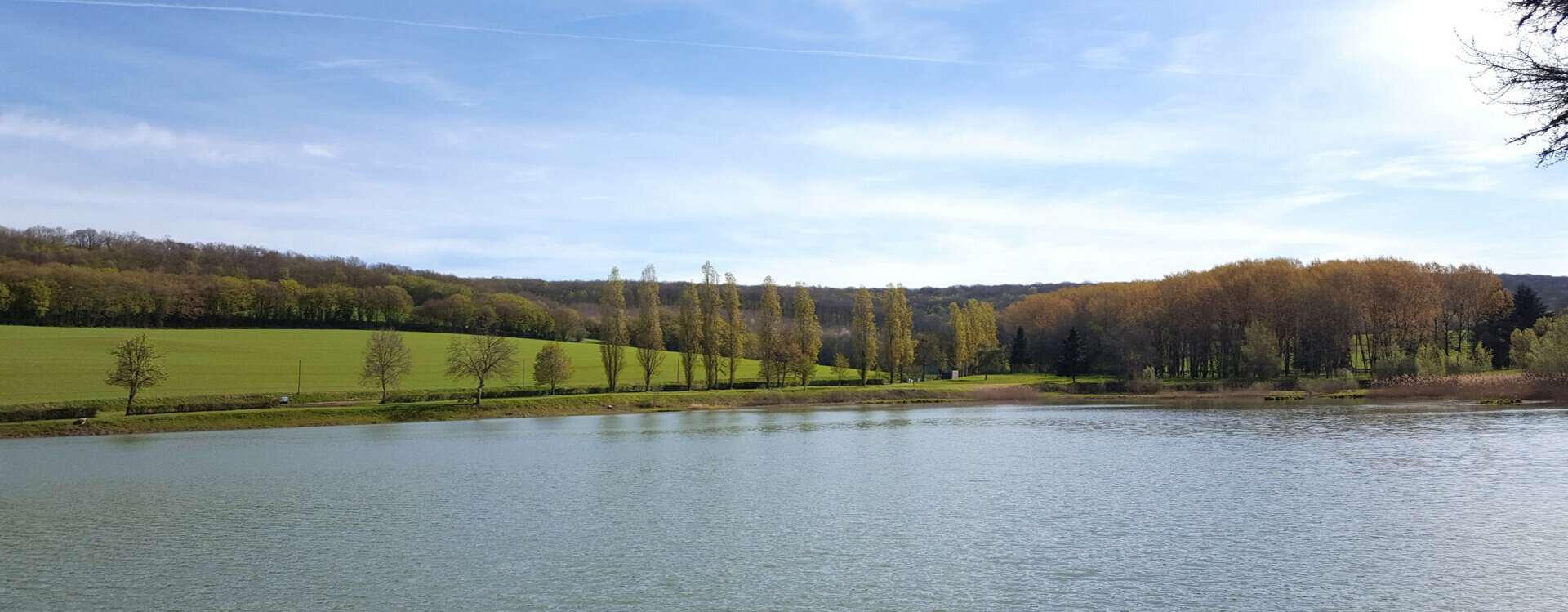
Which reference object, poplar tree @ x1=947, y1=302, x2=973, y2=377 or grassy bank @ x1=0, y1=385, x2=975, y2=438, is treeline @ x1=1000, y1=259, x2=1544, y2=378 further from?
grassy bank @ x1=0, y1=385, x2=975, y2=438

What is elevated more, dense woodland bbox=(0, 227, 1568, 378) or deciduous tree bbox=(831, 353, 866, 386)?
dense woodland bbox=(0, 227, 1568, 378)

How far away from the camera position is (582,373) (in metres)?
80.2

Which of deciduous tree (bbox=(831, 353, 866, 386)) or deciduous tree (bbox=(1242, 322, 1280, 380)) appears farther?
deciduous tree (bbox=(831, 353, 866, 386))

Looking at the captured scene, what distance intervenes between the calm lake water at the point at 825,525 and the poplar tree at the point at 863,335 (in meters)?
49.1

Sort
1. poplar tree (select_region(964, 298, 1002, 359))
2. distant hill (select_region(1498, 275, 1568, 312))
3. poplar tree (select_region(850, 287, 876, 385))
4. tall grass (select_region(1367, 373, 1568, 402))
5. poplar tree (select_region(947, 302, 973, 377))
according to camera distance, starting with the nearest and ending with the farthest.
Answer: tall grass (select_region(1367, 373, 1568, 402)) < poplar tree (select_region(850, 287, 876, 385)) < poplar tree (select_region(947, 302, 973, 377)) < poplar tree (select_region(964, 298, 1002, 359)) < distant hill (select_region(1498, 275, 1568, 312))

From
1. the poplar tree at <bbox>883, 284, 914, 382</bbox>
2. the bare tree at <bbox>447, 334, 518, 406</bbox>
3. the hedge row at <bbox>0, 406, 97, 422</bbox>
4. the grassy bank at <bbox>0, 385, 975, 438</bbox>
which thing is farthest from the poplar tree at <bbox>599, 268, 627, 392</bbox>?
the hedge row at <bbox>0, 406, 97, 422</bbox>

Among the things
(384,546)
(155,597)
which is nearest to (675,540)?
(384,546)

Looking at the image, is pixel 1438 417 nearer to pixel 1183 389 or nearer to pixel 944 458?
pixel 944 458

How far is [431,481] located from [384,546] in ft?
30.2

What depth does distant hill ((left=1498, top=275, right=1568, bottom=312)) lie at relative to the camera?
111m

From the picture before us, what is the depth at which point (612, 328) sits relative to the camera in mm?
70500

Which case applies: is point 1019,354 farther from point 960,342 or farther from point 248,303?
point 248,303

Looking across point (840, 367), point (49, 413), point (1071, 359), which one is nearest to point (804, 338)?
point (840, 367)

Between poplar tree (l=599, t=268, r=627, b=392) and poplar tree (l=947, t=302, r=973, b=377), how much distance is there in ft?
144
